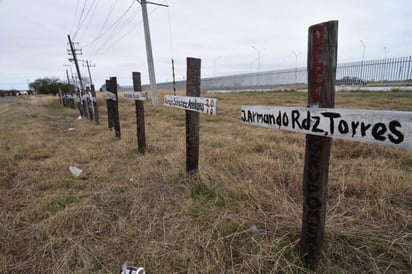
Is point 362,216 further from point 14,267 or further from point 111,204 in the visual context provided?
point 14,267

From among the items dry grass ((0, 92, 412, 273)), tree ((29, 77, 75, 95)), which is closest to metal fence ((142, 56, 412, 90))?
dry grass ((0, 92, 412, 273))

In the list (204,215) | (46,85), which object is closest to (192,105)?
(204,215)

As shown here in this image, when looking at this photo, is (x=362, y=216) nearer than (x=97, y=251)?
No

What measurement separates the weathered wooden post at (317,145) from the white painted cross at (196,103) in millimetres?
1168

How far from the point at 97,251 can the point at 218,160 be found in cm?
213

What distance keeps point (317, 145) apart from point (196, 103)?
1637 mm

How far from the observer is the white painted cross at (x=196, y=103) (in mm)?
2440

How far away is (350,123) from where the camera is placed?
116cm

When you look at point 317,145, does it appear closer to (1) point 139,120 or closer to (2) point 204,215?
(2) point 204,215

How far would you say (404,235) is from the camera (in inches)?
68.3

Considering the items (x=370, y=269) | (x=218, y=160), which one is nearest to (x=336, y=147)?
(x=218, y=160)

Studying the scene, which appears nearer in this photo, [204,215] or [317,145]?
[317,145]

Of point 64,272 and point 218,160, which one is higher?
point 218,160

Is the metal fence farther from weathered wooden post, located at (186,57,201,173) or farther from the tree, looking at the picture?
the tree
